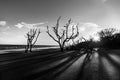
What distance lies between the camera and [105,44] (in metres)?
44.9

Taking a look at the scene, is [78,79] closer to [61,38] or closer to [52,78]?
[52,78]

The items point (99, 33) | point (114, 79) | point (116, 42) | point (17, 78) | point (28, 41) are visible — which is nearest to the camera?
point (114, 79)

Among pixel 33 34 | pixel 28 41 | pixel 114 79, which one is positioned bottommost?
pixel 114 79

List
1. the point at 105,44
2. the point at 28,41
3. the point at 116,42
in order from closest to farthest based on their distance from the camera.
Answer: the point at 28,41
the point at 116,42
the point at 105,44

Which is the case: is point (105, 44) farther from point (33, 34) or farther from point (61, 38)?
point (33, 34)

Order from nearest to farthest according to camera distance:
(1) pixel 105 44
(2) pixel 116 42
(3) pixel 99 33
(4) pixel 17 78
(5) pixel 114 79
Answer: (5) pixel 114 79 < (4) pixel 17 78 < (2) pixel 116 42 < (1) pixel 105 44 < (3) pixel 99 33

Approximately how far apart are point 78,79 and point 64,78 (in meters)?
0.64

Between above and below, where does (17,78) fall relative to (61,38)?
below

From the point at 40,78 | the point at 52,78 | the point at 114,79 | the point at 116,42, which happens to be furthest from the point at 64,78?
the point at 116,42

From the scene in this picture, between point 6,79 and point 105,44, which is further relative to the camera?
point 105,44

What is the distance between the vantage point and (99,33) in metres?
60.0

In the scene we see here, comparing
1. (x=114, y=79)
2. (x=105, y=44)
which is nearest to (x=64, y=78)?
(x=114, y=79)

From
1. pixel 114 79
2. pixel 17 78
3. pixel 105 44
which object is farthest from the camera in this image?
pixel 105 44

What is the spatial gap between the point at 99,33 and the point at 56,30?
125ft
